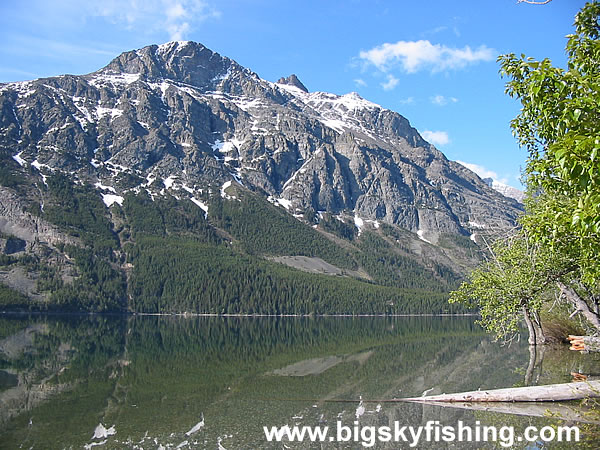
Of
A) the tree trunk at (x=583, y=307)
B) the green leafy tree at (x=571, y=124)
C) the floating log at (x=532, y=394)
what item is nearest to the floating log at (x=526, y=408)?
the floating log at (x=532, y=394)

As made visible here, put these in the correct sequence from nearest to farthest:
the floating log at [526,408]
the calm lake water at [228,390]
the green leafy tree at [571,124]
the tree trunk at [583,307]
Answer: the green leafy tree at [571,124] < the floating log at [526,408] < the tree trunk at [583,307] < the calm lake water at [228,390]

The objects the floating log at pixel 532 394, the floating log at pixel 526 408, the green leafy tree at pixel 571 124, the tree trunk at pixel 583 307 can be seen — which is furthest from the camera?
the floating log at pixel 532 394

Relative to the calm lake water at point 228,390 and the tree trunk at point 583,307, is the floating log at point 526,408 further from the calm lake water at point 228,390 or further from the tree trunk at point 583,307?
the tree trunk at point 583,307

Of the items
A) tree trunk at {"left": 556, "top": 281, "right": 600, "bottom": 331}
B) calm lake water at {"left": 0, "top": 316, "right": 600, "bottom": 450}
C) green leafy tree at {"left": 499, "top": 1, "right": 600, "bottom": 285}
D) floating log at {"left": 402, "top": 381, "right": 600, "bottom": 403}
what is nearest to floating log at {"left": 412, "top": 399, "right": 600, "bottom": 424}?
floating log at {"left": 402, "top": 381, "right": 600, "bottom": 403}

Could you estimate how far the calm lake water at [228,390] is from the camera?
2212cm

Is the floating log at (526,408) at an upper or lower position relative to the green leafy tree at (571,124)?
lower

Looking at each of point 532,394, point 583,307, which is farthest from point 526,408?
point 583,307

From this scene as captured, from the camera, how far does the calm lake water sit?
22.1 metres

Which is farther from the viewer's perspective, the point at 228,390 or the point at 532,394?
the point at 228,390

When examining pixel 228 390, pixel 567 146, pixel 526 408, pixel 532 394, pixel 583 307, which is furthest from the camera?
pixel 228 390

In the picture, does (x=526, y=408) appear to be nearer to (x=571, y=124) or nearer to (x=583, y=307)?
(x=583, y=307)

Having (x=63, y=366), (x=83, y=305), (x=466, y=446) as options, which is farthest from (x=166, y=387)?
(x=83, y=305)

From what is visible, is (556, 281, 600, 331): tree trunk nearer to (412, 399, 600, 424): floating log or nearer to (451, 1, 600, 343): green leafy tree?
(451, 1, 600, 343): green leafy tree

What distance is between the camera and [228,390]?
33812mm
